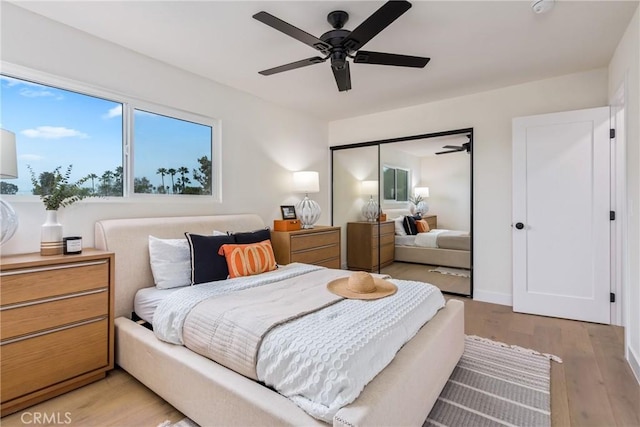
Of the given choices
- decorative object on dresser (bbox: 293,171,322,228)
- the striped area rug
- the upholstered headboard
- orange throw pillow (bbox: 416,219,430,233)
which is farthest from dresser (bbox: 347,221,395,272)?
the upholstered headboard

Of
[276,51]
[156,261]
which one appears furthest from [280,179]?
[156,261]

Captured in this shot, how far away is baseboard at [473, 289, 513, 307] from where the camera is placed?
12.1 ft

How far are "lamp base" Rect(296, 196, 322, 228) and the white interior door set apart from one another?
2326 mm

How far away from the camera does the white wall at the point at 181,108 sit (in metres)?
2.23

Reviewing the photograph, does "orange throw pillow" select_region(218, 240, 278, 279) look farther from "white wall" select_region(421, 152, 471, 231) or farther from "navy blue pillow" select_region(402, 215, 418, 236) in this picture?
"white wall" select_region(421, 152, 471, 231)

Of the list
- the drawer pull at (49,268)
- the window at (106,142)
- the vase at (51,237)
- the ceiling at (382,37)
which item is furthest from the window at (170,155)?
the drawer pull at (49,268)

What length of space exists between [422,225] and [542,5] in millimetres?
2743

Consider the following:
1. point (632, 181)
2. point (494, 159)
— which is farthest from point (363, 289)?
point (494, 159)

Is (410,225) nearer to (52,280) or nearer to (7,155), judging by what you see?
(52,280)

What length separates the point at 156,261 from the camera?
2506mm

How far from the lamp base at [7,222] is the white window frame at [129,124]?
0.86ft

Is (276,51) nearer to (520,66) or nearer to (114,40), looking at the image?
(114,40)

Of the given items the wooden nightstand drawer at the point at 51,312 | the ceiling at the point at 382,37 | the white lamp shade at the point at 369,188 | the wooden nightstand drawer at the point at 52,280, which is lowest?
the wooden nightstand drawer at the point at 51,312

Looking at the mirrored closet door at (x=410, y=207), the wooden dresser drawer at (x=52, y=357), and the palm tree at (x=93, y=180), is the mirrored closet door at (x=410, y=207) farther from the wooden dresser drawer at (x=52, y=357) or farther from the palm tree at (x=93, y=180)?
the wooden dresser drawer at (x=52, y=357)
